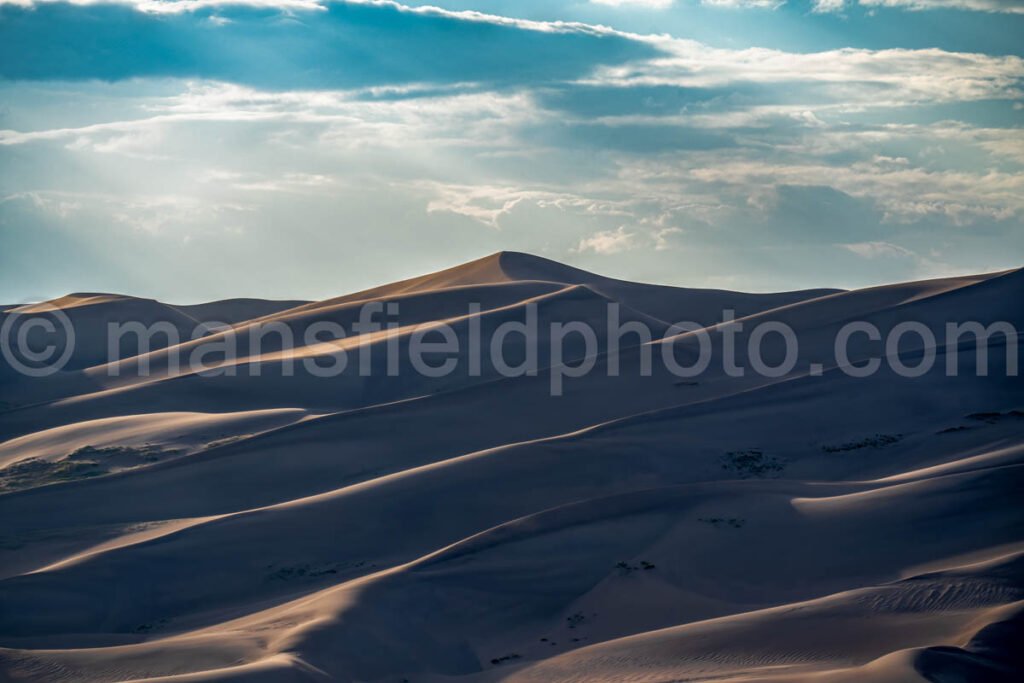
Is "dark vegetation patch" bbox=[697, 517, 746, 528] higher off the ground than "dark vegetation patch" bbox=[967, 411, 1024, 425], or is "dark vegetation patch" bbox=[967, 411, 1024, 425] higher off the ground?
"dark vegetation patch" bbox=[967, 411, 1024, 425]

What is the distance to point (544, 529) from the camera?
16094mm

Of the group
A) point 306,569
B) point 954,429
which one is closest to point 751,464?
point 954,429

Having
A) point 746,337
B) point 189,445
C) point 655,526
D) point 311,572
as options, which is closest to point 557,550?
point 655,526

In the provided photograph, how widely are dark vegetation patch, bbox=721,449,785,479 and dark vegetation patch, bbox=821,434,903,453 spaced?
1.15 meters

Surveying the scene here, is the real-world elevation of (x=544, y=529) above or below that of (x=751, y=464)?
below

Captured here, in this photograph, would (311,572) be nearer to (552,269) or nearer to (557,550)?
(557,550)

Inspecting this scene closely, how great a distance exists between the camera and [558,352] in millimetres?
36375

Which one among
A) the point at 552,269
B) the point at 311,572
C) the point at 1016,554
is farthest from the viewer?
the point at 552,269

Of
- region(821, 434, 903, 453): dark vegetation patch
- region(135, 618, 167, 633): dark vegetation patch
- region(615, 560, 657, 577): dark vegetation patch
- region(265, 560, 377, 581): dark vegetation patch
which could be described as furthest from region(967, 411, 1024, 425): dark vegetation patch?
region(135, 618, 167, 633): dark vegetation patch

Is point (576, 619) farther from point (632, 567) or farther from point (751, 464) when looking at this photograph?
point (751, 464)

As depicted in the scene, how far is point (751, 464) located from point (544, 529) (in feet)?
20.6

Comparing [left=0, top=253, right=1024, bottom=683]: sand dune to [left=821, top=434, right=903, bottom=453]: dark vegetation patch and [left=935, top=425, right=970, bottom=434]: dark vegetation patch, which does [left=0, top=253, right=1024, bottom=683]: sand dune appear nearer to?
[left=821, top=434, right=903, bottom=453]: dark vegetation patch

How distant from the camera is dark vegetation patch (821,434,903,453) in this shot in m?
21.5

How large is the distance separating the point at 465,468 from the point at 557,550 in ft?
16.7
